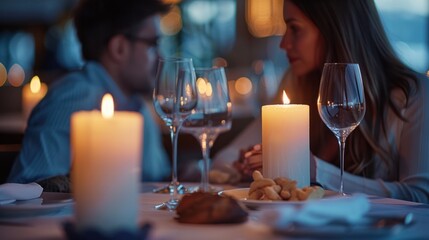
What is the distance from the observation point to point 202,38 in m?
8.70

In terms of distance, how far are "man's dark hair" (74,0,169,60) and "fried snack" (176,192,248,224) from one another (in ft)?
7.66

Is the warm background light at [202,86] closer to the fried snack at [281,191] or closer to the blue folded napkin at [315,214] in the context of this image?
the fried snack at [281,191]

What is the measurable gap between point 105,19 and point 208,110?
203cm

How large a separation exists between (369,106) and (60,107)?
1.23 metres

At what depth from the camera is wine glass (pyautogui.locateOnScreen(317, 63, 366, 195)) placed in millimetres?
1493

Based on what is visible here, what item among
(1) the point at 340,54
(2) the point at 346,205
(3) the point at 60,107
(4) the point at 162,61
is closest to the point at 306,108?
(4) the point at 162,61

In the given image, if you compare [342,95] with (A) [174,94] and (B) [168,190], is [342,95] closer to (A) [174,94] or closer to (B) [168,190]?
(A) [174,94]

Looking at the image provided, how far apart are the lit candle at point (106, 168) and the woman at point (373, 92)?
1037mm

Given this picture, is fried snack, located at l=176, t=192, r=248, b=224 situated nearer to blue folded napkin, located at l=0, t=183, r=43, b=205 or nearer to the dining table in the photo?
the dining table

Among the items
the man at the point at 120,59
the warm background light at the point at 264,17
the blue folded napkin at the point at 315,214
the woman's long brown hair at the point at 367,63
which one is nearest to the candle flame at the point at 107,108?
the blue folded napkin at the point at 315,214

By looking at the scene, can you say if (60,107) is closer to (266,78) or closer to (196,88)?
(196,88)

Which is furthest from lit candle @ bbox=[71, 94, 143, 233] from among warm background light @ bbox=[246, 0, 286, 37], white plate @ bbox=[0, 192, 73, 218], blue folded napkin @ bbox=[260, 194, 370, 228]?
warm background light @ bbox=[246, 0, 286, 37]

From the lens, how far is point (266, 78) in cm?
681

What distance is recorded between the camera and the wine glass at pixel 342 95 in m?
1.49
